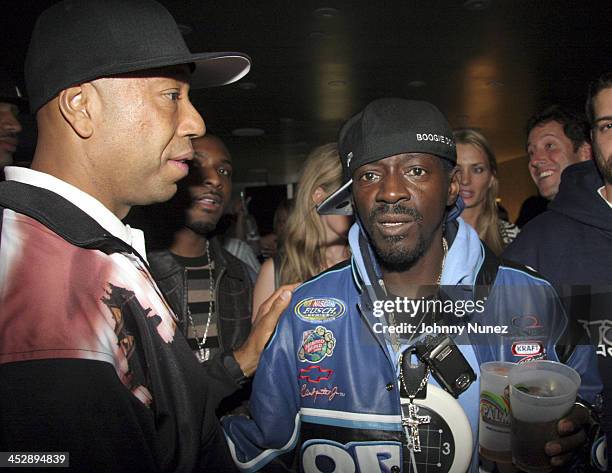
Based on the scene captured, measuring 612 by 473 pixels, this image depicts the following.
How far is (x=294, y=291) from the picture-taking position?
5.78 feet

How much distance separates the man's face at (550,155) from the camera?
10.7 feet

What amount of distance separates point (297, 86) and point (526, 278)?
7.16 m

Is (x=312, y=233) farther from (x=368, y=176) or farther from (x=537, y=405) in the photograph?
(x=537, y=405)

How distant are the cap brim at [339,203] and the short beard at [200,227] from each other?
873 mm

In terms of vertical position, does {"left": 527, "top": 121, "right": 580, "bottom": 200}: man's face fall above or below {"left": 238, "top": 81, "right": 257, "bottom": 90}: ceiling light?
below

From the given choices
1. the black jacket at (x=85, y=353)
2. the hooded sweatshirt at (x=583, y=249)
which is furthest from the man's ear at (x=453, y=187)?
the black jacket at (x=85, y=353)

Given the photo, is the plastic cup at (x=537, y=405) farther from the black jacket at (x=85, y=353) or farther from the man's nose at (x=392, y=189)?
the black jacket at (x=85, y=353)

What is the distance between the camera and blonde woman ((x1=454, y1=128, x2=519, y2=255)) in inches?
129

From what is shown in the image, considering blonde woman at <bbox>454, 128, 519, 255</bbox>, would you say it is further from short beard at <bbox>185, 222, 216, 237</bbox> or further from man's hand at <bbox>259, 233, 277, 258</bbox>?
man's hand at <bbox>259, 233, 277, 258</bbox>

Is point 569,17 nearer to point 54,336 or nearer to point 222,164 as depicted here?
point 222,164

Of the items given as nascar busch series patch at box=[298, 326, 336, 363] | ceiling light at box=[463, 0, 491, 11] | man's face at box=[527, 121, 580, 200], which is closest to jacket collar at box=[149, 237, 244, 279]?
nascar busch series patch at box=[298, 326, 336, 363]

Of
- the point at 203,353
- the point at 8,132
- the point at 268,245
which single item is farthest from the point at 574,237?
the point at 268,245

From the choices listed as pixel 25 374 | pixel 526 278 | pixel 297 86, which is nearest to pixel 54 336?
pixel 25 374

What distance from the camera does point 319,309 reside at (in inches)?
64.6
